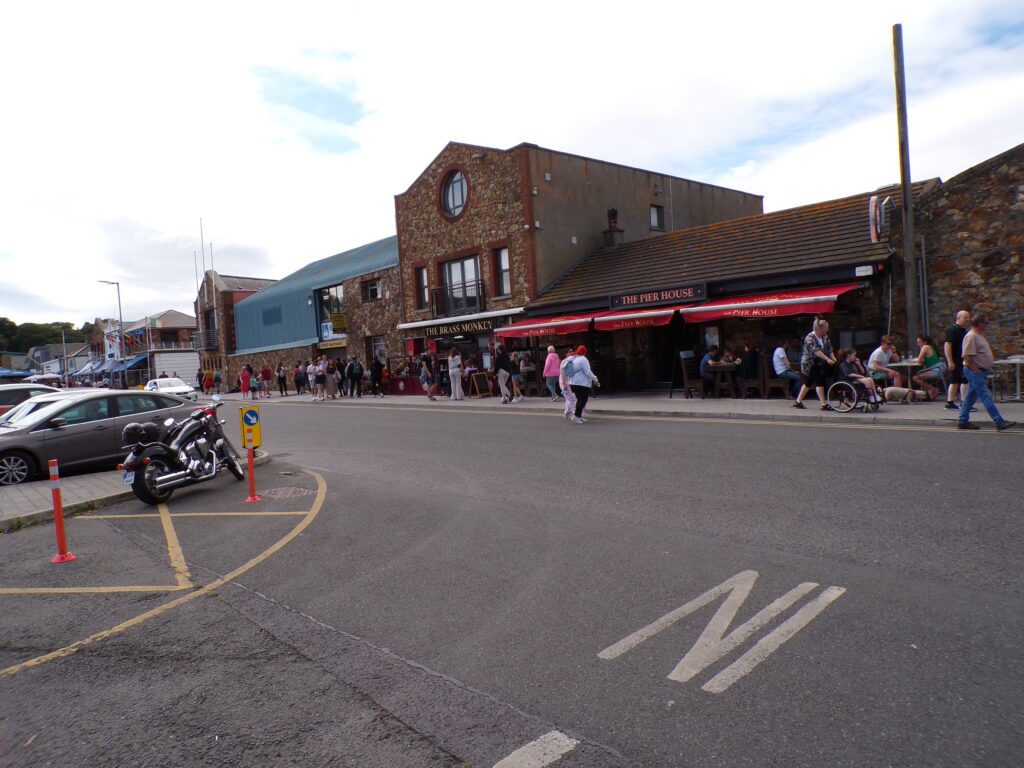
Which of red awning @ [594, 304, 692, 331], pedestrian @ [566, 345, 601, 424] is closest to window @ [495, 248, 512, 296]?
red awning @ [594, 304, 692, 331]

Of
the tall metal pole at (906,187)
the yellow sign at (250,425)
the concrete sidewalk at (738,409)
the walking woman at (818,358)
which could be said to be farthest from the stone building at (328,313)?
the yellow sign at (250,425)

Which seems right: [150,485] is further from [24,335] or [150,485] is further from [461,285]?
[24,335]

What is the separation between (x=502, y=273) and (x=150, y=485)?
1900 cm

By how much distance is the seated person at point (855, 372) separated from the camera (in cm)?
1282

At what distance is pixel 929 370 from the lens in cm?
1370

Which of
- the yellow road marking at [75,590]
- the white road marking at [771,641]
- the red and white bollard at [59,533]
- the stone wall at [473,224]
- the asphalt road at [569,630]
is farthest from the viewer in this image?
the stone wall at [473,224]

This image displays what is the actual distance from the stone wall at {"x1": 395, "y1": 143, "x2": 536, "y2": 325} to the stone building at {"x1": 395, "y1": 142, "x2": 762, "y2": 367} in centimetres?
4

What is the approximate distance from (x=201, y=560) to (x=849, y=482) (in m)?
6.33

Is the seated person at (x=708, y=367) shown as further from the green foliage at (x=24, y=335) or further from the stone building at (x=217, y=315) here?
the green foliage at (x=24, y=335)

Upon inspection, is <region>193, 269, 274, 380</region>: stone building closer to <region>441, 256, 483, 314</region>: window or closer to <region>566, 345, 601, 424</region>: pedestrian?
Answer: <region>441, 256, 483, 314</region>: window

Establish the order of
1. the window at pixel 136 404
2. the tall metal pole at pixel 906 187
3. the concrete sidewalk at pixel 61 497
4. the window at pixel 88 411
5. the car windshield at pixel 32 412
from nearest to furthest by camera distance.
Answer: the concrete sidewalk at pixel 61 497 → the car windshield at pixel 32 412 → the window at pixel 88 411 → the window at pixel 136 404 → the tall metal pole at pixel 906 187

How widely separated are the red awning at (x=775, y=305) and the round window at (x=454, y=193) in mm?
13098

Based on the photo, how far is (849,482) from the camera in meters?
7.20

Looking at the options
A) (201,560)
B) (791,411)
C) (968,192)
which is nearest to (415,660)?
(201,560)
